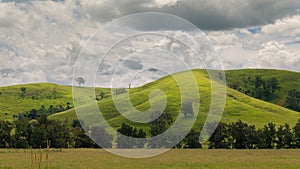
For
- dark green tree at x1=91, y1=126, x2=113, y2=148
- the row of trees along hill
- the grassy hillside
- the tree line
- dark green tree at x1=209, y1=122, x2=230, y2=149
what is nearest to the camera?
the tree line

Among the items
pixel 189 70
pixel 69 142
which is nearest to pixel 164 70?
pixel 189 70

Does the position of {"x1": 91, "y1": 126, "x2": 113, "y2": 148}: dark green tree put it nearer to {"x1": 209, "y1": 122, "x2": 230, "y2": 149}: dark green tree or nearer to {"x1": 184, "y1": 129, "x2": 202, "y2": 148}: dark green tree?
{"x1": 184, "y1": 129, "x2": 202, "y2": 148}: dark green tree

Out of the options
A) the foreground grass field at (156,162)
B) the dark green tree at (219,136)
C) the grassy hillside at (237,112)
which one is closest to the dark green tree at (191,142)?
the dark green tree at (219,136)

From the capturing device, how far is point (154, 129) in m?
94.2

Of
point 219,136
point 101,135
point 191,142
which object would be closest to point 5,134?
point 101,135

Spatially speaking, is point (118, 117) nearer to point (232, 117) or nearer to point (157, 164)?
point (232, 117)

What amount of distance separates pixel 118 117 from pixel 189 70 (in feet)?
458

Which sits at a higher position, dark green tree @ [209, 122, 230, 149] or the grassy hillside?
the grassy hillside

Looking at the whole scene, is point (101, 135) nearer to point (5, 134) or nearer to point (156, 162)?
point (5, 134)

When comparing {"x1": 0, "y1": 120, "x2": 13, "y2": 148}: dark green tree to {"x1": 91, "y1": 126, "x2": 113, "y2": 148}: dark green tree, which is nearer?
{"x1": 0, "y1": 120, "x2": 13, "y2": 148}: dark green tree

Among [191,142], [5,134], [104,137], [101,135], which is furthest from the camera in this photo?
[191,142]

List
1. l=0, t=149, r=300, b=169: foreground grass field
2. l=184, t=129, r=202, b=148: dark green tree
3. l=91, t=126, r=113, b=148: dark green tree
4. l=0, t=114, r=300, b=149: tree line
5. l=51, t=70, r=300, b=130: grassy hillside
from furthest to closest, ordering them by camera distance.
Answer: l=51, t=70, r=300, b=130: grassy hillside
l=184, t=129, r=202, b=148: dark green tree
l=91, t=126, r=113, b=148: dark green tree
l=0, t=114, r=300, b=149: tree line
l=0, t=149, r=300, b=169: foreground grass field

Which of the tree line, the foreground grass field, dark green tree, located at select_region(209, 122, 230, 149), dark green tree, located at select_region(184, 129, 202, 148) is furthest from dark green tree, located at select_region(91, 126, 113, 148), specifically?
the foreground grass field

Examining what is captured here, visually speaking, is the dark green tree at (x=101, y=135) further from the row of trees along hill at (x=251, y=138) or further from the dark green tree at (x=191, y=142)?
the row of trees along hill at (x=251, y=138)
